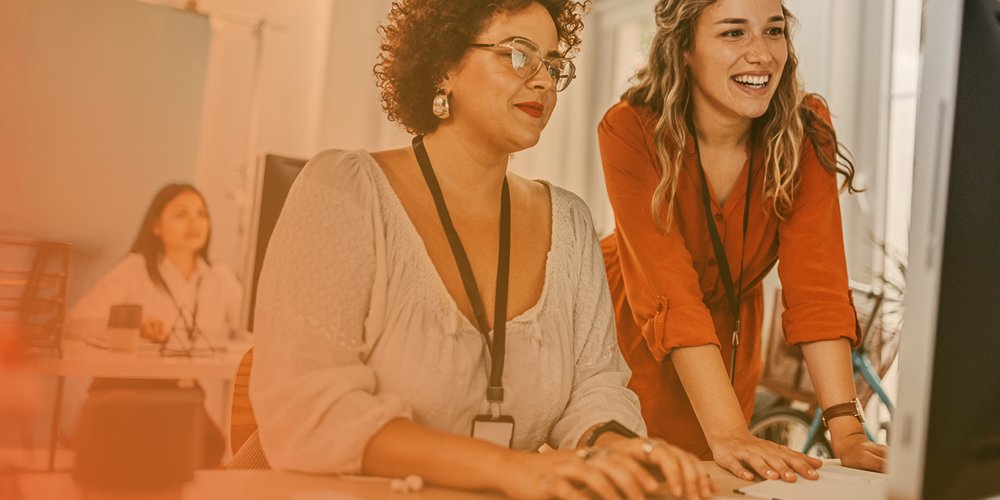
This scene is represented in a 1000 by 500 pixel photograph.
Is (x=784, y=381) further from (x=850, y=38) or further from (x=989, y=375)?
(x=989, y=375)

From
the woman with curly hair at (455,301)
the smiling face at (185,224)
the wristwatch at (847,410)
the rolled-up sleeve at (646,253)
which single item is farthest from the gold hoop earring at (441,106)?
the smiling face at (185,224)

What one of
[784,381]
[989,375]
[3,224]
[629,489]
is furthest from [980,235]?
[784,381]

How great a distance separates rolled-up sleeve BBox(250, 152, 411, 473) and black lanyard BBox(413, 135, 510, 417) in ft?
0.31

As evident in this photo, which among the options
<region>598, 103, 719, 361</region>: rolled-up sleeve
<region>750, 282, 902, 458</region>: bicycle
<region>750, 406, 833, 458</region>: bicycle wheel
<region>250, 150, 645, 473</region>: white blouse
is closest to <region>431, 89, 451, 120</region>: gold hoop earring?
<region>250, 150, 645, 473</region>: white blouse

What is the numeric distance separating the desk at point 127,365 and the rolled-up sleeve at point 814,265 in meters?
0.89

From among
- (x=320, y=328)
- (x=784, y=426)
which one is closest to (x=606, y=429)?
(x=320, y=328)

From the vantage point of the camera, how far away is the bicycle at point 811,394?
2414 mm

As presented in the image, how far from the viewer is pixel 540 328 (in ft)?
3.47

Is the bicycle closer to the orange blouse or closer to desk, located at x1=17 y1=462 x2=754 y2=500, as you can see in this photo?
the orange blouse

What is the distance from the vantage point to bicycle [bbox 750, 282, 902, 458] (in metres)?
2.41

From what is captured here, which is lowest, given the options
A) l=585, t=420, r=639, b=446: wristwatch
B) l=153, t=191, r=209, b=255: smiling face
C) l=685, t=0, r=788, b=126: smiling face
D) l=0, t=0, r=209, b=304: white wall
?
l=585, t=420, r=639, b=446: wristwatch

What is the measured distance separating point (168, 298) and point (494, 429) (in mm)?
1029

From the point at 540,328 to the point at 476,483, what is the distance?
30 cm

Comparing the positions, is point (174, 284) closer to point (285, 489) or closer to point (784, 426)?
point (285, 489)
